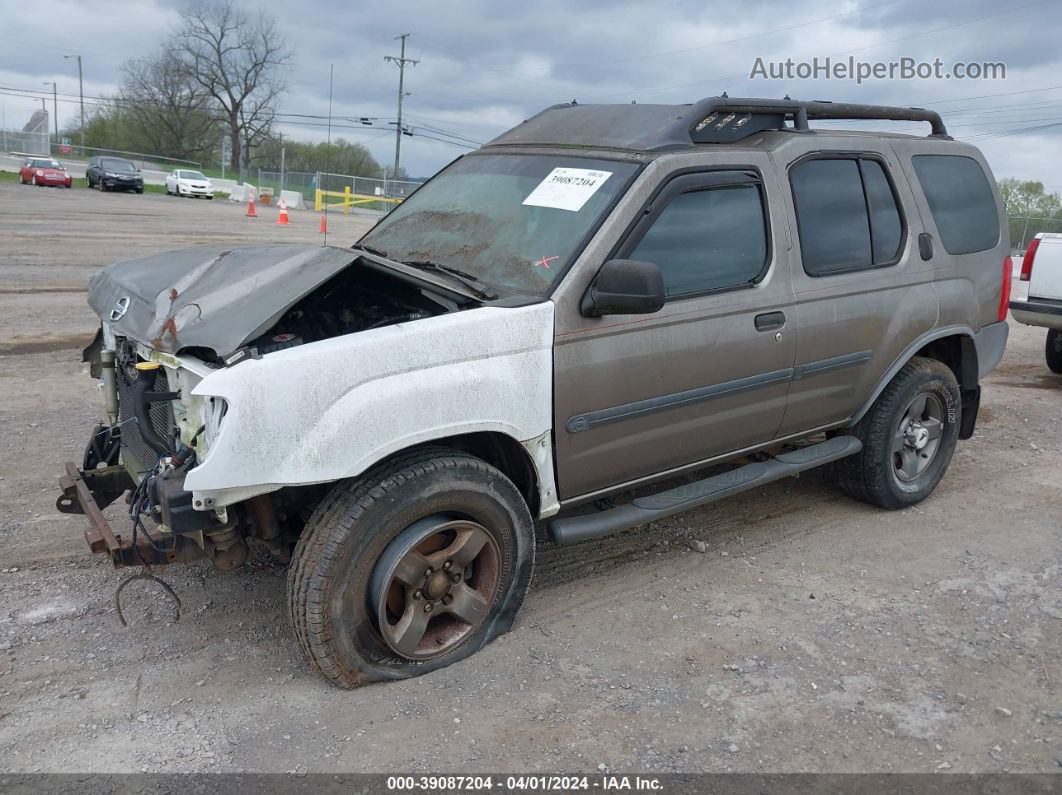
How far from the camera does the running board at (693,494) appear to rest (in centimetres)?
372

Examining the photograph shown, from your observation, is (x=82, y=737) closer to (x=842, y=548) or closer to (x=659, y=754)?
(x=659, y=754)

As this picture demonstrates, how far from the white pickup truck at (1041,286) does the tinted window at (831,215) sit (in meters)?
4.91

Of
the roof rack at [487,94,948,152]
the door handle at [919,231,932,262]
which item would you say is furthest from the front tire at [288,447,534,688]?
the door handle at [919,231,932,262]

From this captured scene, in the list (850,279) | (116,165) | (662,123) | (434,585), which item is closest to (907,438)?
(850,279)

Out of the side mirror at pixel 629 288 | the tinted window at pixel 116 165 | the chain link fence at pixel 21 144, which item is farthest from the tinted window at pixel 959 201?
the chain link fence at pixel 21 144

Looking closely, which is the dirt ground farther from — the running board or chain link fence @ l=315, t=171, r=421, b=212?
chain link fence @ l=315, t=171, r=421, b=212

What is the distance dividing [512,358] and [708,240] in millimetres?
1208

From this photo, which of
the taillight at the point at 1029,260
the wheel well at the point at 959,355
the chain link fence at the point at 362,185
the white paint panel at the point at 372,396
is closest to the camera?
the white paint panel at the point at 372,396

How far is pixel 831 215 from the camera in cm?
446

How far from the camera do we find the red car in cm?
3506

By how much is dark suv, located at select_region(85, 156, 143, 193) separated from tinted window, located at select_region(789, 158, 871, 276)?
36.8m

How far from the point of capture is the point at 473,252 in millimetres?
3902

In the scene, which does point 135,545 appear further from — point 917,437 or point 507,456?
point 917,437

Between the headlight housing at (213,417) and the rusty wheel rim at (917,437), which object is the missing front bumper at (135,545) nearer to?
the headlight housing at (213,417)
